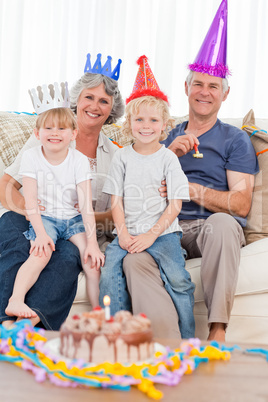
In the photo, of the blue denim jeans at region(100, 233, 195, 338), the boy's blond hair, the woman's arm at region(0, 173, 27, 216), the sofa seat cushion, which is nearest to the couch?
the sofa seat cushion

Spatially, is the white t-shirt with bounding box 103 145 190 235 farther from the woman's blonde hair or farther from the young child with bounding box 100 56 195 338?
the woman's blonde hair

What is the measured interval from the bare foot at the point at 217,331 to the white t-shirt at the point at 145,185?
1.27 ft

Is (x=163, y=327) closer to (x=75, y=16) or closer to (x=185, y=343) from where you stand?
(x=185, y=343)

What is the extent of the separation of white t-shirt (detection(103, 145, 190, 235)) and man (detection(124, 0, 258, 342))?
162 millimetres

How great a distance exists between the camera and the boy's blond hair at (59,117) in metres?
1.85

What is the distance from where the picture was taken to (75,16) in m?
3.55

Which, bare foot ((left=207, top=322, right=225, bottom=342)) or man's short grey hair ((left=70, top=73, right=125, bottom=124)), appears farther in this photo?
man's short grey hair ((left=70, top=73, right=125, bottom=124))

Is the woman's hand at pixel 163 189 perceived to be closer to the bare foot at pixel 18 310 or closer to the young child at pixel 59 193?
the young child at pixel 59 193

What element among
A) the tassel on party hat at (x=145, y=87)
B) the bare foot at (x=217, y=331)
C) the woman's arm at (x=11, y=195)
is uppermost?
the tassel on party hat at (x=145, y=87)

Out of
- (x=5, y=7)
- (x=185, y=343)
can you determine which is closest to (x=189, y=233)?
(x=185, y=343)

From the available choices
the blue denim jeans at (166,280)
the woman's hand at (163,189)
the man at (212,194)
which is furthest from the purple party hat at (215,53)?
the blue denim jeans at (166,280)

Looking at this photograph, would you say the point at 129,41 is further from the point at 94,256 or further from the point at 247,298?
the point at 247,298

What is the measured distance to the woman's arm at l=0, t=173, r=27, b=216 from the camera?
1963 millimetres

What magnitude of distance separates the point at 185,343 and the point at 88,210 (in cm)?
90
